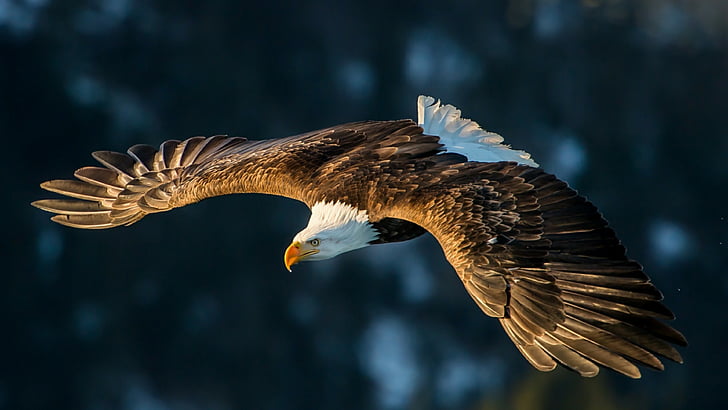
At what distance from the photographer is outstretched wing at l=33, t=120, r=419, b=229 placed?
8188mm

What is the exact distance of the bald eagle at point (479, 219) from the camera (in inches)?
245

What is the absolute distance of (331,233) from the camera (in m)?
7.62

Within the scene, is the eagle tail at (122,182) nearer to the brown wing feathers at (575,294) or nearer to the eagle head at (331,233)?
the eagle head at (331,233)

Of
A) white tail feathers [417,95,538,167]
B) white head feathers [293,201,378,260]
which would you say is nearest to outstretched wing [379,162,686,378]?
white head feathers [293,201,378,260]

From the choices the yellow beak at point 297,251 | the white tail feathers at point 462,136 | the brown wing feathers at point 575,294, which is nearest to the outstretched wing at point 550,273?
the brown wing feathers at point 575,294

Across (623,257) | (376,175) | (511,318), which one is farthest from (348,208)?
(623,257)

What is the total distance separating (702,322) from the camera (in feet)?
83.6

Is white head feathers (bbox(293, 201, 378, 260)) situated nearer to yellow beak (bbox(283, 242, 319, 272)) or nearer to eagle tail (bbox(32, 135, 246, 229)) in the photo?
yellow beak (bbox(283, 242, 319, 272))

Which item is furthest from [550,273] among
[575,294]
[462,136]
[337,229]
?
[462,136]

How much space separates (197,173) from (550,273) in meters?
3.56

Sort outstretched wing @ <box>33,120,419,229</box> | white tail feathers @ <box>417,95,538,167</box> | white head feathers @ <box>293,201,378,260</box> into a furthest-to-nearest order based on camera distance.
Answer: white tail feathers @ <box>417,95,538,167</box>
outstretched wing @ <box>33,120,419,229</box>
white head feathers @ <box>293,201,378,260</box>

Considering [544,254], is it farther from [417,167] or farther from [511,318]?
[417,167]

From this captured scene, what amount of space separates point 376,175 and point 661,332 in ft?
7.92

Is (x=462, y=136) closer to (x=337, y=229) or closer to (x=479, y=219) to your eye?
(x=337, y=229)
